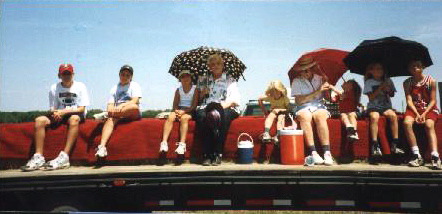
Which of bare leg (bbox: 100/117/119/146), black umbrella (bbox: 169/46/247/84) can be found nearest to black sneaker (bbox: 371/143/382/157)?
bare leg (bbox: 100/117/119/146)

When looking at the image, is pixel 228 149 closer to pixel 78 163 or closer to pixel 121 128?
pixel 121 128

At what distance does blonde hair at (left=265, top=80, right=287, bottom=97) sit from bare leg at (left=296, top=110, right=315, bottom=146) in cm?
128

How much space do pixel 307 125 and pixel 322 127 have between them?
15 centimetres

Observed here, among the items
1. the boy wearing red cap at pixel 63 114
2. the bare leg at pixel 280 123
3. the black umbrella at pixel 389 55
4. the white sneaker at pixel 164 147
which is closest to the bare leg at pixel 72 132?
the boy wearing red cap at pixel 63 114

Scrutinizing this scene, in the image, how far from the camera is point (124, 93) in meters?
4.46

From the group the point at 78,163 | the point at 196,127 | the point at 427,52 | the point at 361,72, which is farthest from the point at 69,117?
the point at 427,52

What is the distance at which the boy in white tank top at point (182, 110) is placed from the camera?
365 cm

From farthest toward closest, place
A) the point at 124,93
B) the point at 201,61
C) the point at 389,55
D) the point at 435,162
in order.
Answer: the point at 201,61, the point at 124,93, the point at 389,55, the point at 435,162

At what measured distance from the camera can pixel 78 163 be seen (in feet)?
12.2

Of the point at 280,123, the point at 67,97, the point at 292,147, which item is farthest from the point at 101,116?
the point at 292,147

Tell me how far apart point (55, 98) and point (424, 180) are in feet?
13.5

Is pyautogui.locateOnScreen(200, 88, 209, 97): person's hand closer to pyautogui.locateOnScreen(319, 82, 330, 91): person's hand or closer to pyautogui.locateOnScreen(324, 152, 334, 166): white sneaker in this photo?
pyautogui.locateOnScreen(319, 82, 330, 91): person's hand

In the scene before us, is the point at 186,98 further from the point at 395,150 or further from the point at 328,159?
the point at 395,150

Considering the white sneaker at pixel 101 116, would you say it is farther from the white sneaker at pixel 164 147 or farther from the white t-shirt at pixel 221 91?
the white t-shirt at pixel 221 91
